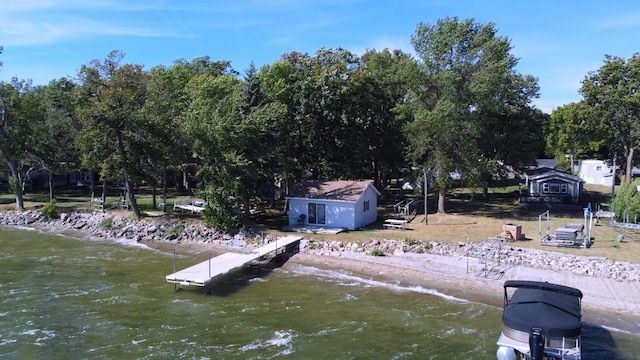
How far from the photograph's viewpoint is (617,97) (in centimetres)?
3725

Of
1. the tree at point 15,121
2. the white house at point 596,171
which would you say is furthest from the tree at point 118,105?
the white house at point 596,171

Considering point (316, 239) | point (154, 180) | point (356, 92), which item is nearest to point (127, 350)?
point (316, 239)

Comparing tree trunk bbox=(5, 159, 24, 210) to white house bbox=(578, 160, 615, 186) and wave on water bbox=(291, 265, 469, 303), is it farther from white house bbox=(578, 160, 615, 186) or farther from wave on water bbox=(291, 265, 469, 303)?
white house bbox=(578, 160, 615, 186)

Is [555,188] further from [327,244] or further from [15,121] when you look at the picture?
[15,121]

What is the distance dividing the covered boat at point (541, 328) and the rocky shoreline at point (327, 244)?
23.9 ft

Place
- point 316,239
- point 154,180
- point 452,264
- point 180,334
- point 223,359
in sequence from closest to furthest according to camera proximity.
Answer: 1. point 223,359
2. point 180,334
3. point 452,264
4. point 316,239
5. point 154,180

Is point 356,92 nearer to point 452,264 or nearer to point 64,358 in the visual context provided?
point 452,264

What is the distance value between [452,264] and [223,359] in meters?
12.7

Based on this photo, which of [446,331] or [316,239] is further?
[316,239]

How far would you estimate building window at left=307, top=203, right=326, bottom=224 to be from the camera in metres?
30.8

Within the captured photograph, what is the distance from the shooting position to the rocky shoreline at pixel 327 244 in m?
21.1

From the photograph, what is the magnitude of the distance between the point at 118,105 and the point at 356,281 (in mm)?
21130


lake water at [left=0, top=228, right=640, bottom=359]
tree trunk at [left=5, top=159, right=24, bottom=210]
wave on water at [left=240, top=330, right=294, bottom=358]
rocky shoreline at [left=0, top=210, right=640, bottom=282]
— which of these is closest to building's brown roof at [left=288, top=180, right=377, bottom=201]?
rocky shoreline at [left=0, top=210, right=640, bottom=282]

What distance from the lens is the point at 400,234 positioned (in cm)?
2836
